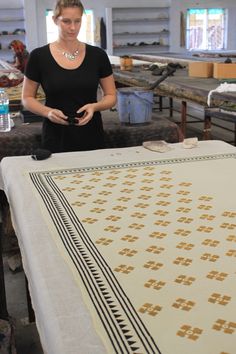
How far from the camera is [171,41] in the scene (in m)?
12.0

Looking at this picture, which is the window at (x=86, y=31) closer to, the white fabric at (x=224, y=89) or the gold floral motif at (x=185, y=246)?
the white fabric at (x=224, y=89)

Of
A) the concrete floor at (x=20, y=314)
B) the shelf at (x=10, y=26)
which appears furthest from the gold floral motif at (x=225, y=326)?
the shelf at (x=10, y=26)

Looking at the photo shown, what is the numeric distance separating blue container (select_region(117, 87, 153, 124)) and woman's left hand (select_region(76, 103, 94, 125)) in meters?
0.34

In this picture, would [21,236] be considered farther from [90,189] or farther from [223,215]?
[223,215]

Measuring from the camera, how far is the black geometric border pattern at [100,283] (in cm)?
79

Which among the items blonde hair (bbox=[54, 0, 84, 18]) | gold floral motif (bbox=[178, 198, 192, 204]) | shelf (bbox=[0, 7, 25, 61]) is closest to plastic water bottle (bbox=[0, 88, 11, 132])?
blonde hair (bbox=[54, 0, 84, 18])

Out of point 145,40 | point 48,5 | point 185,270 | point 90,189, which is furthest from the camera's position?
point 145,40

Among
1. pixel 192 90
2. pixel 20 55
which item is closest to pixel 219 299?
pixel 192 90

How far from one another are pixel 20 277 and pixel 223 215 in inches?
63.1

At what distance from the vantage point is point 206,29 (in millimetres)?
12438

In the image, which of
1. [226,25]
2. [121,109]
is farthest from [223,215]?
[226,25]

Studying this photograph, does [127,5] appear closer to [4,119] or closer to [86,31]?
[86,31]

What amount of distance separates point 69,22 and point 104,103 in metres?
0.39

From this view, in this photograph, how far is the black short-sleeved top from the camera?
2.18 m
